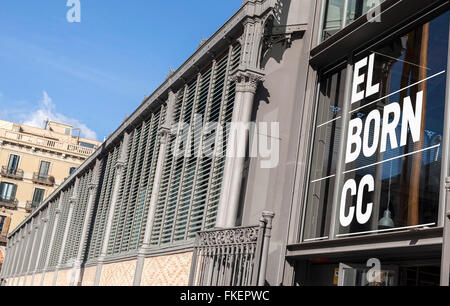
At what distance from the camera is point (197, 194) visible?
1360 centimetres

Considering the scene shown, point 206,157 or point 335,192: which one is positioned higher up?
point 206,157

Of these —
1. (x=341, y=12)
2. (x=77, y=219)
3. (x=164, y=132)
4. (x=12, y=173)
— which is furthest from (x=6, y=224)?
(x=341, y=12)

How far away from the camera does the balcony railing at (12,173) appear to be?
211 feet

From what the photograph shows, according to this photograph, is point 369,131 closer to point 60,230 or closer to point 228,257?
point 228,257

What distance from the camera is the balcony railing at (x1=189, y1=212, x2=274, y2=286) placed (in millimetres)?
8883

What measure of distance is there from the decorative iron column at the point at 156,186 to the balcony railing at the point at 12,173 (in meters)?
52.1

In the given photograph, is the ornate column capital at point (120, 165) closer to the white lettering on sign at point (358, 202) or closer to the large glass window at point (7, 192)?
the white lettering on sign at point (358, 202)

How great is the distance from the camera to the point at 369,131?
28.8 feet

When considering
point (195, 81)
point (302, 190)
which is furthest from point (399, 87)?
point (195, 81)

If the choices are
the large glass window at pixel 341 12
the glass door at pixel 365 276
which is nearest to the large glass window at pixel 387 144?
the glass door at pixel 365 276

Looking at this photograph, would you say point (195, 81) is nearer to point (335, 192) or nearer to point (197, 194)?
point (197, 194)

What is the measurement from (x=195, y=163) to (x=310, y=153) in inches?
189
